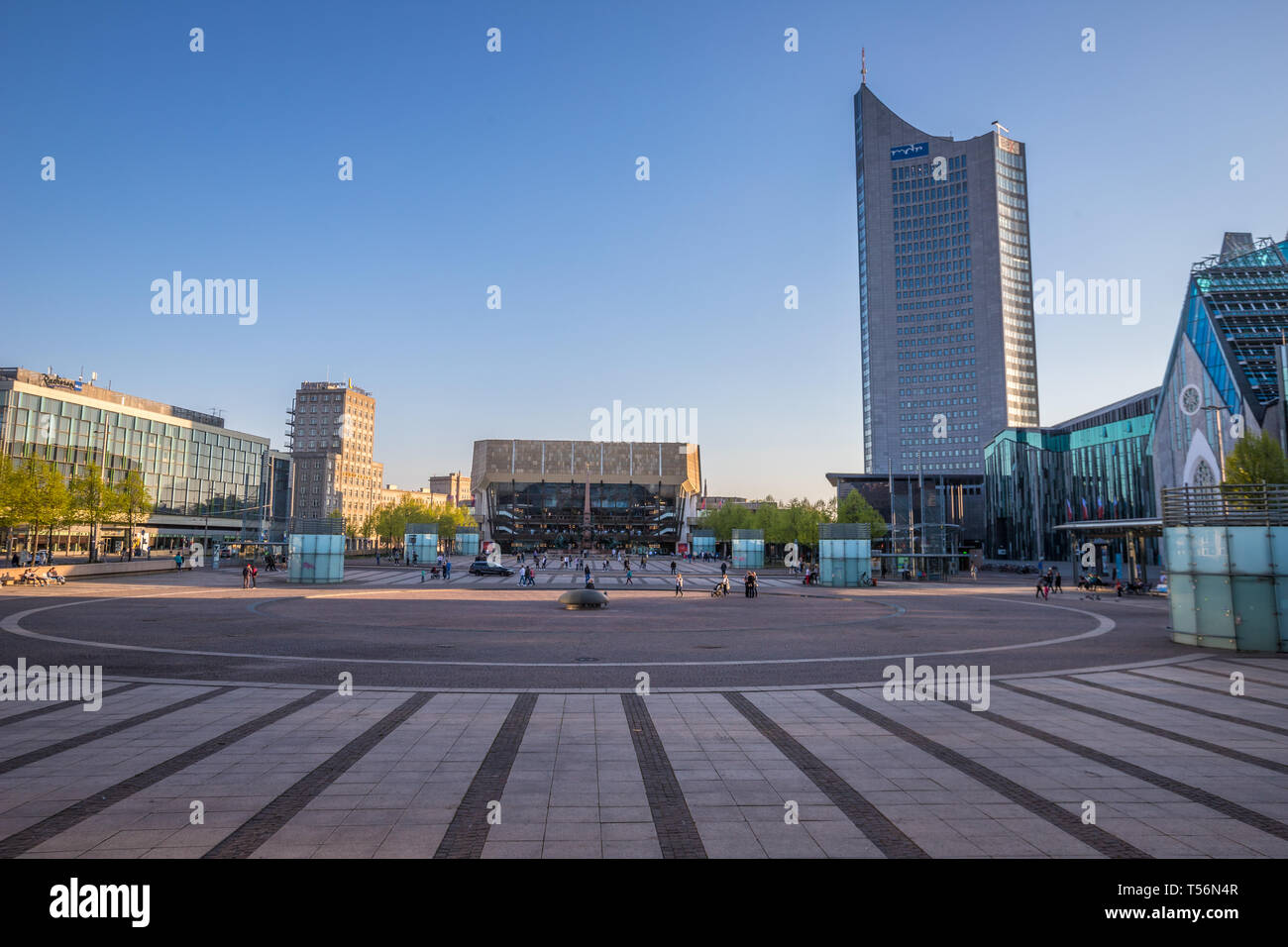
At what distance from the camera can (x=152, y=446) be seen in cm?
10200

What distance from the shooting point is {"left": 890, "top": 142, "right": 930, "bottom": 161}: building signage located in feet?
630

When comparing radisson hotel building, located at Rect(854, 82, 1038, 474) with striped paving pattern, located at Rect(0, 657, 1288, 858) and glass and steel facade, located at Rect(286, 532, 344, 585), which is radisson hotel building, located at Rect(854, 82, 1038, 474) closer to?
glass and steel facade, located at Rect(286, 532, 344, 585)

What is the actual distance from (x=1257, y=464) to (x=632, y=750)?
4994 cm

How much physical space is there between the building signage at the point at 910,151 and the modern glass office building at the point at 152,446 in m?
177

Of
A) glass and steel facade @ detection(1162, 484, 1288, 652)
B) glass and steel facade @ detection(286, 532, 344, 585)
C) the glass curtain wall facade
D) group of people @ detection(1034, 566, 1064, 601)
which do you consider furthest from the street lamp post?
the glass curtain wall facade

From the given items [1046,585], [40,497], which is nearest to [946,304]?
[1046,585]

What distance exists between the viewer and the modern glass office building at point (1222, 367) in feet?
184

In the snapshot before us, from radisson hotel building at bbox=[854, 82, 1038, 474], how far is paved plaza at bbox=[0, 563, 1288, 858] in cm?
16559

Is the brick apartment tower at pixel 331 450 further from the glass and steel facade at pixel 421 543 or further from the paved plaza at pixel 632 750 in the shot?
the paved plaza at pixel 632 750

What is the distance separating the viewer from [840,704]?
13.2 m

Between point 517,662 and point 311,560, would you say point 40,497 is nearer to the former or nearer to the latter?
point 311,560

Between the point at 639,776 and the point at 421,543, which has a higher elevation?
the point at 421,543
